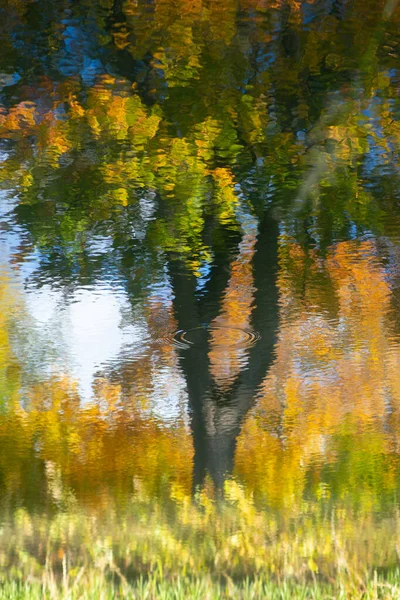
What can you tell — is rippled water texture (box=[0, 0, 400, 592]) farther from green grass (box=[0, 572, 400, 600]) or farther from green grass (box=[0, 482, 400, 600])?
green grass (box=[0, 572, 400, 600])

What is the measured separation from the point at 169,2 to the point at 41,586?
3748 millimetres

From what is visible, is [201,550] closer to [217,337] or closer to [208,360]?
[208,360]

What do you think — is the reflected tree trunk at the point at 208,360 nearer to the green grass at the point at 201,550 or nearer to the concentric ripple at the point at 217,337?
the concentric ripple at the point at 217,337

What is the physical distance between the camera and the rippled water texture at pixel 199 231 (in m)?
2.08

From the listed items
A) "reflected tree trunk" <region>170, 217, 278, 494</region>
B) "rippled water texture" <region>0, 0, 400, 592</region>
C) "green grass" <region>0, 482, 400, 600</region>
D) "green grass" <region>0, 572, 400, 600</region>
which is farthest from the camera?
"green grass" <region>0, 482, 400, 600</region>

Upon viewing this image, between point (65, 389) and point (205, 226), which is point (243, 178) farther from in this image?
point (65, 389)

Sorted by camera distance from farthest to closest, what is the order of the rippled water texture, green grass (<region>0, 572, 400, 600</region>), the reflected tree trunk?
green grass (<region>0, 572, 400, 600</region>), the reflected tree trunk, the rippled water texture

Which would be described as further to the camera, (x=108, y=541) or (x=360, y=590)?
(x=108, y=541)

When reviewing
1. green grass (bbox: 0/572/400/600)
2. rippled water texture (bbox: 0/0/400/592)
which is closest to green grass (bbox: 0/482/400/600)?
green grass (bbox: 0/572/400/600)

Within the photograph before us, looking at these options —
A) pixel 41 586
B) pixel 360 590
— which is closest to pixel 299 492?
pixel 360 590

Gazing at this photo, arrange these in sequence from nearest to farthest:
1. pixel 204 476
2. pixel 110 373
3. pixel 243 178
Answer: pixel 243 178
pixel 110 373
pixel 204 476

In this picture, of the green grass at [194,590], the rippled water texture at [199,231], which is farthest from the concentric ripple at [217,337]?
the green grass at [194,590]

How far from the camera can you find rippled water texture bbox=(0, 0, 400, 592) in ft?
6.83

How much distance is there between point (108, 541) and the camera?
5.40 meters
